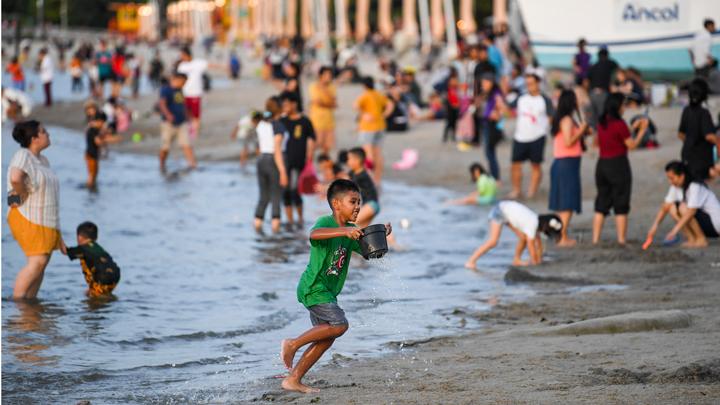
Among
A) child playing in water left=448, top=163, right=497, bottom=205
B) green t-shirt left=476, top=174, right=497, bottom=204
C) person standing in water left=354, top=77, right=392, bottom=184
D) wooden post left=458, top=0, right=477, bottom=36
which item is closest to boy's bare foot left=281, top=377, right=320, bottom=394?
child playing in water left=448, top=163, right=497, bottom=205

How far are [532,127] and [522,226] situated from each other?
5545 mm

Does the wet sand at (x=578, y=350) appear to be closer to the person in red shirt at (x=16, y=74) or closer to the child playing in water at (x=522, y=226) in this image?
the child playing in water at (x=522, y=226)

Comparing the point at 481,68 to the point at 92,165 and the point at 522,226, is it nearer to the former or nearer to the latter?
the point at 92,165

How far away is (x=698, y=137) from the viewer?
15211mm

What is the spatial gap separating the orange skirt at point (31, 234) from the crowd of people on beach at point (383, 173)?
0.04ft

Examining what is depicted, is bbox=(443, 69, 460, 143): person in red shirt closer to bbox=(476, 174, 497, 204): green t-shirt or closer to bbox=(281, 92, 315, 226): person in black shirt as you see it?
bbox=(476, 174, 497, 204): green t-shirt

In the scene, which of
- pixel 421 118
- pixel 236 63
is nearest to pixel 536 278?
pixel 421 118

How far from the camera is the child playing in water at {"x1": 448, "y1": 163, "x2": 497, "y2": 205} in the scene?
19406mm

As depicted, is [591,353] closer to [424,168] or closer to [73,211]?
[73,211]

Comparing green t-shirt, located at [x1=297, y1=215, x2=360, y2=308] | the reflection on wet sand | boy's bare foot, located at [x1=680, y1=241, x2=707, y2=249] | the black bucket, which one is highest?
the black bucket

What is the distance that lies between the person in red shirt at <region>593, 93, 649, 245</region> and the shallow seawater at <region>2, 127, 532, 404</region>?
129 cm

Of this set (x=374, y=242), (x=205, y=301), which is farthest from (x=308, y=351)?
(x=205, y=301)

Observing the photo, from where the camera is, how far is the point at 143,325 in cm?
A: 1116

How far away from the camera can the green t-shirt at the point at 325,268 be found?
7.75 metres
